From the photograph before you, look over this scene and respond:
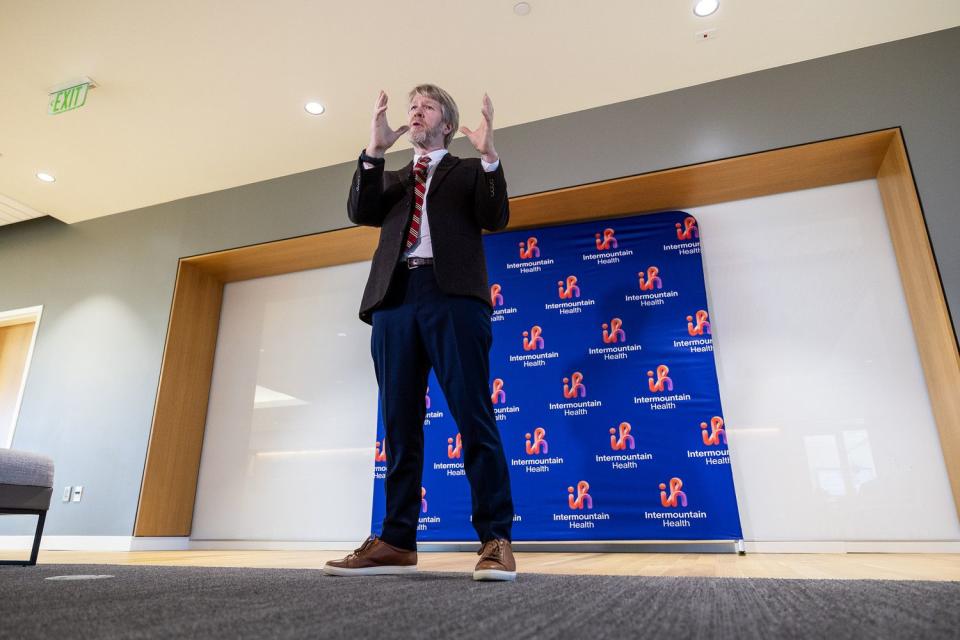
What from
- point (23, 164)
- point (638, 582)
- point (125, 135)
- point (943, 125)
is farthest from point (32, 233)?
point (943, 125)

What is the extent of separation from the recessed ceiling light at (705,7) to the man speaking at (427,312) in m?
1.71

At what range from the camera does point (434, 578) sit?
4.37 feet

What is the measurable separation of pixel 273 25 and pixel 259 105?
643 millimetres

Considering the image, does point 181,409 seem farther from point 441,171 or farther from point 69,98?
point 441,171

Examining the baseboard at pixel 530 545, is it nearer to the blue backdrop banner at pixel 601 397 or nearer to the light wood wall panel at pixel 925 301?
the blue backdrop banner at pixel 601 397

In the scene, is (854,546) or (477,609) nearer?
(477,609)

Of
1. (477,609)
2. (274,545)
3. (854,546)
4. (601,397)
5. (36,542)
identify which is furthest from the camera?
(274,545)

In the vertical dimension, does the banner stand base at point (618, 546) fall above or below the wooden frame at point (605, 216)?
below

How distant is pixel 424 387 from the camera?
1646 mm

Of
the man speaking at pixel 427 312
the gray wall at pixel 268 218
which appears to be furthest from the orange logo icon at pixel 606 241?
the man speaking at pixel 427 312

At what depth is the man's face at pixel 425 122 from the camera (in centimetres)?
178

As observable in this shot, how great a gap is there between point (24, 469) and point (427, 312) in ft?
5.38

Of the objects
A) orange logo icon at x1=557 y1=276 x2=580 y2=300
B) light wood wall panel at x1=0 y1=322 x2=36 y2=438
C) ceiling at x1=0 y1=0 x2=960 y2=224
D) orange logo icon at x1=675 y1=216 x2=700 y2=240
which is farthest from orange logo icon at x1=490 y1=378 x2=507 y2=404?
light wood wall panel at x1=0 y1=322 x2=36 y2=438

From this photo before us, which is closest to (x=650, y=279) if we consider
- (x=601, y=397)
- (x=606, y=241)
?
(x=606, y=241)
